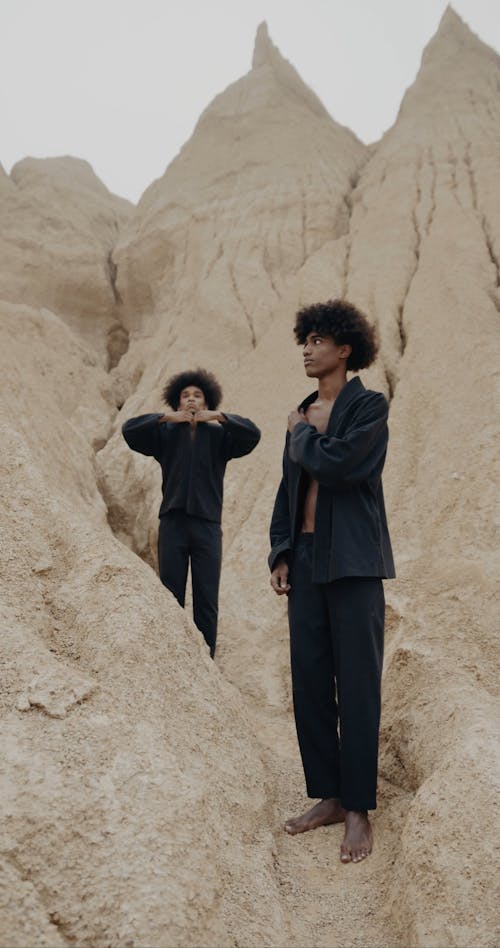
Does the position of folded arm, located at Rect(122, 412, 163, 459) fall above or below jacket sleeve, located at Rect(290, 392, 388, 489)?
above

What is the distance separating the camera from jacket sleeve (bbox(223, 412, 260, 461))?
421cm

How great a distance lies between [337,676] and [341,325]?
4.47 feet

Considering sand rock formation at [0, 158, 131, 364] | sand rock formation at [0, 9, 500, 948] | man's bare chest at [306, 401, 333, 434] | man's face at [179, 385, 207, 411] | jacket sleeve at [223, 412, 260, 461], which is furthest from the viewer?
sand rock formation at [0, 158, 131, 364]

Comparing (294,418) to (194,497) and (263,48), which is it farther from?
(263,48)

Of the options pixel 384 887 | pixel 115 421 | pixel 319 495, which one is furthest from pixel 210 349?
pixel 384 887

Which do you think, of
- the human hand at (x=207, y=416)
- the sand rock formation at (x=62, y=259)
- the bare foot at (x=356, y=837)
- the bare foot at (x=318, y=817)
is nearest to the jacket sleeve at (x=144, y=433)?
the human hand at (x=207, y=416)

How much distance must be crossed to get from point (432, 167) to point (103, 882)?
36.1ft

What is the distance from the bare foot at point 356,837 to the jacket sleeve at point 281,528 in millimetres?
943

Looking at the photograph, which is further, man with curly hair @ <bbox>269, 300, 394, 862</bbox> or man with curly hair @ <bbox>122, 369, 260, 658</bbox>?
man with curly hair @ <bbox>122, 369, 260, 658</bbox>

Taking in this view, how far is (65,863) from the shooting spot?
194cm

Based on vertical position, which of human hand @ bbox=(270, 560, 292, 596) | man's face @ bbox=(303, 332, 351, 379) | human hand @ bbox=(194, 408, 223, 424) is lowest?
human hand @ bbox=(270, 560, 292, 596)

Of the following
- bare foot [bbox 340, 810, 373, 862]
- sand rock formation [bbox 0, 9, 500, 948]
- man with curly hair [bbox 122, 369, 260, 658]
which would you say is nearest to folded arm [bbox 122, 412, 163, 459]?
man with curly hair [bbox 122, 369, 260, 658]

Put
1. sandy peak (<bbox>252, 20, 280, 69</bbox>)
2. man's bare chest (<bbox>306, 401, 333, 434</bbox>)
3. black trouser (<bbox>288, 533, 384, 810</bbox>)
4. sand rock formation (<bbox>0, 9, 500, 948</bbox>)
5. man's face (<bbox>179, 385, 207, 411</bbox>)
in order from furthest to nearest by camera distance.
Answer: sandy peak (<bbox>252, 20, 280, 69</bbox>), man's face (<bbox>179, 385, 207, 411</bbox>), man's bare chest (<bbox>306, 401, 333, 434</bbox>), black trouser (<bbox>288, 533, 384, 810</bbox>), sand rock formation (<bbox>0, 9, 500, 948</bbox>)

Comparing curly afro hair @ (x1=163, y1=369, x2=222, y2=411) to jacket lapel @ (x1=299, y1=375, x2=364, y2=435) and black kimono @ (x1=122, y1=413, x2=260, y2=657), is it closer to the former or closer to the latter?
black kimono @ (x1=122, y1=413, x2=260, y2=657)
